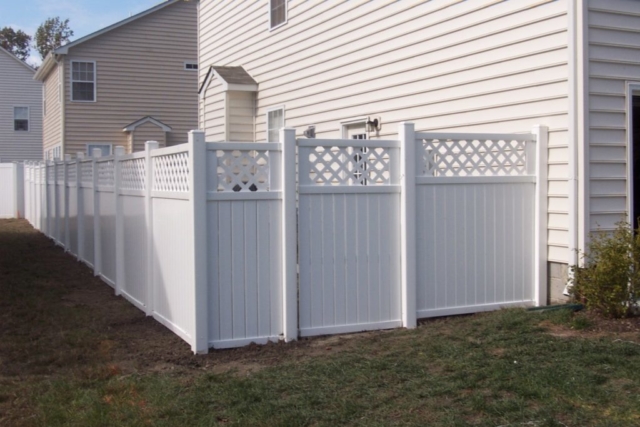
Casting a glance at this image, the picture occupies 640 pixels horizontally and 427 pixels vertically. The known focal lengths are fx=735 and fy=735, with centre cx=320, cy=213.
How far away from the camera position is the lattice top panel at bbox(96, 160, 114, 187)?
9.82 meters

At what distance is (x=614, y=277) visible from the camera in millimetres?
6391

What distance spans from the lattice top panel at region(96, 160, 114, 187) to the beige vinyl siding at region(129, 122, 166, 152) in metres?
14.7

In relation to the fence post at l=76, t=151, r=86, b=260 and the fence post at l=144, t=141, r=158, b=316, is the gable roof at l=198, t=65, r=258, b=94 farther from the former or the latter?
the fence post at l=144, t=141, r=158, b=316

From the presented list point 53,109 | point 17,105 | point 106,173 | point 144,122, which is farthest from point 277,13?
point 17,105

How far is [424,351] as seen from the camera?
19.1 ft

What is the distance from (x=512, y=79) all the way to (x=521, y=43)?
372mm

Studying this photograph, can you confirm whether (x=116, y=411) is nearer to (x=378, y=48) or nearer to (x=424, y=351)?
(x=424, y=351)

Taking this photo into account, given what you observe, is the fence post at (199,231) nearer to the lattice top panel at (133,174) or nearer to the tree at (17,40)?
the lattice top panel at (133,174)

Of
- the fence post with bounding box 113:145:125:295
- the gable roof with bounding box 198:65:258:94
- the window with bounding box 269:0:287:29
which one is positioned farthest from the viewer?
the gable roof with bounding box 198:65:258:94

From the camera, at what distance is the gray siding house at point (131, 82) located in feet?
81.3

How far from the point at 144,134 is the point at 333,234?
64.4 feet

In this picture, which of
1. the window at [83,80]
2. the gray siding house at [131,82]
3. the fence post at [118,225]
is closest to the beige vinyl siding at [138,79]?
the gray siding house at [131,82]

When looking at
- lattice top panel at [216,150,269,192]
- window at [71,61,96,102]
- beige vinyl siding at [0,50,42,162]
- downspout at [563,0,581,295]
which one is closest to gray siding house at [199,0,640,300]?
downspout at [563,0,581,295]

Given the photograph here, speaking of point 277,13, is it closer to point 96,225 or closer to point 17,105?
point 96,225
